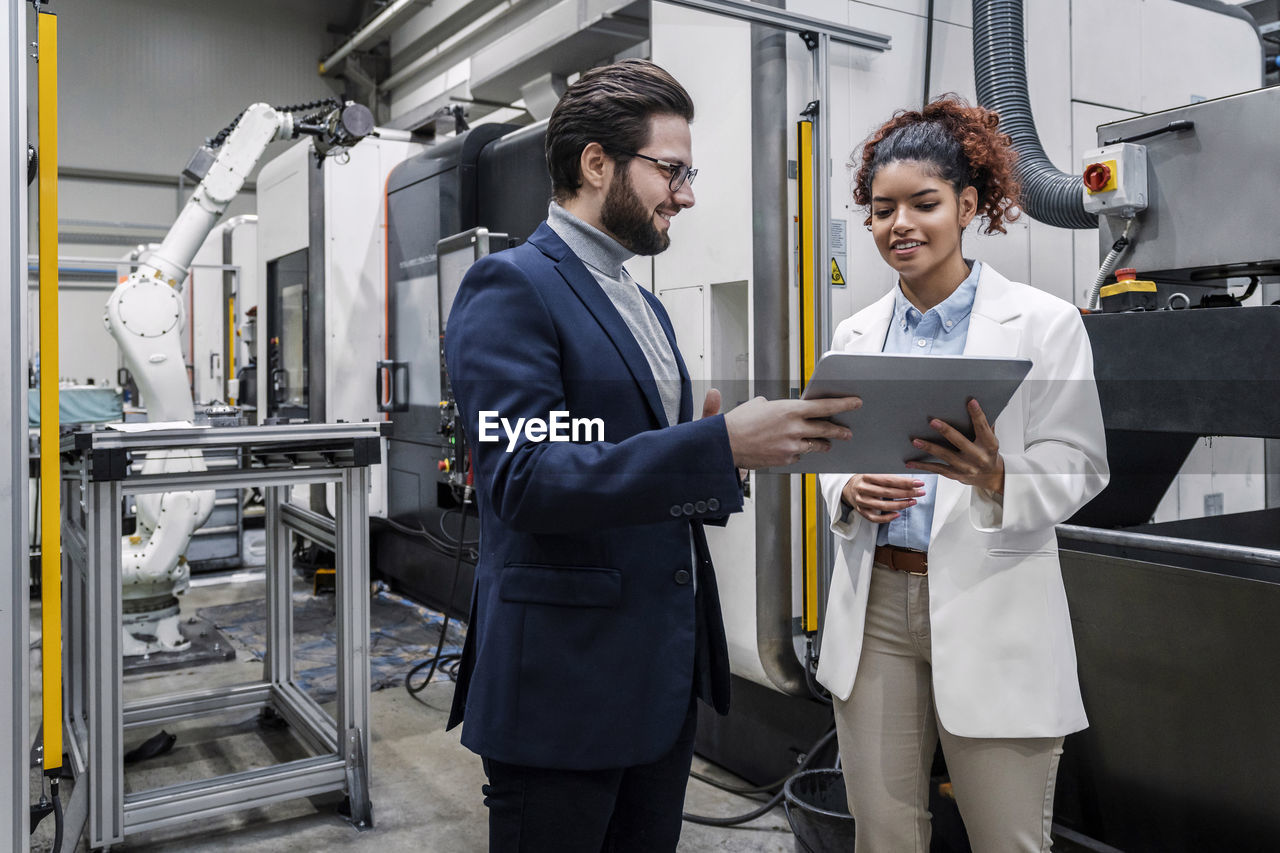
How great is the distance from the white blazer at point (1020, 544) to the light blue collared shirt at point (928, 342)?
29 mm

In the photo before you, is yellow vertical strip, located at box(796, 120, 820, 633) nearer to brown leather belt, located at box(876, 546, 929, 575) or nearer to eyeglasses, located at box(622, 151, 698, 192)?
brown leather belt, located at box(876, 546, 929, 575)

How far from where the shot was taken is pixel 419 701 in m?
3.32

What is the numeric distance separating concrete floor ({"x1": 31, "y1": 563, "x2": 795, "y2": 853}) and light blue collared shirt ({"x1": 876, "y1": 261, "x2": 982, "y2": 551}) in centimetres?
129

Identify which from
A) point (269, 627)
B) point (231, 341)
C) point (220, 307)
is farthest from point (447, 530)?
point (220, 307)

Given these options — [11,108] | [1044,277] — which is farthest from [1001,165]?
[1044,277]

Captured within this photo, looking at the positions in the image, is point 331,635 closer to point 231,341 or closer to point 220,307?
point 231,341

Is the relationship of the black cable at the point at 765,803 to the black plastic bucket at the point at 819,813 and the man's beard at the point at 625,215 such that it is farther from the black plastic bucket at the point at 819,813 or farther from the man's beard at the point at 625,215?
the man's beard at the point at 625,215

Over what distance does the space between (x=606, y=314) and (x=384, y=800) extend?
A: 6.67 ft

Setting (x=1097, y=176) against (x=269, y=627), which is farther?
(x=269, y=627)

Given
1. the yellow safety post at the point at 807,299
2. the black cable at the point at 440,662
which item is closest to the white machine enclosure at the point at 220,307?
the black cable at the point at 440,662

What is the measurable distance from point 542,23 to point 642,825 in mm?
3096

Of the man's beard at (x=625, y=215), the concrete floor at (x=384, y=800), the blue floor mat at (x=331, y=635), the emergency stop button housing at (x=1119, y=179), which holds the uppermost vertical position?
the emergency stop button housing at (x=1119, y=179)

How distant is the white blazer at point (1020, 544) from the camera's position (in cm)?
121

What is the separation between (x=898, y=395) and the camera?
1001 mm
